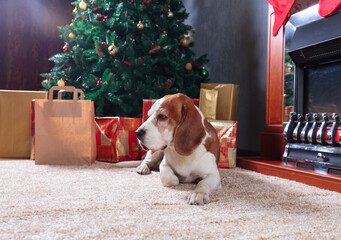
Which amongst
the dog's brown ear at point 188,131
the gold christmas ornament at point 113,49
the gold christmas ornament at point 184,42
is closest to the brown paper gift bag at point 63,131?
the gold christmas ornament at point 113,49

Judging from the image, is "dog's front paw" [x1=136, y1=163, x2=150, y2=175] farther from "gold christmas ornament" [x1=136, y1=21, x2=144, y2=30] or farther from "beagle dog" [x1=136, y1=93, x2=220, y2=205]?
"gold christmas ornament" [x1=136, y1=21, x2=144, y2=30]

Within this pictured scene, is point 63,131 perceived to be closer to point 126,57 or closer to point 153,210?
point 126,57

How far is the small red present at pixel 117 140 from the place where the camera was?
191cm

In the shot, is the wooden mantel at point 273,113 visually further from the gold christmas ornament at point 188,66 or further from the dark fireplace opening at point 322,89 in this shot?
the gold christmas ornament at point 188,66

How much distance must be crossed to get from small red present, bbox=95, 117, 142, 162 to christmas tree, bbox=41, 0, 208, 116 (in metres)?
0.27

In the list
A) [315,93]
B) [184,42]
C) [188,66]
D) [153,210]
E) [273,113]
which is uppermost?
[184,42]

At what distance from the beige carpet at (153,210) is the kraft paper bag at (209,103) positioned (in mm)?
739

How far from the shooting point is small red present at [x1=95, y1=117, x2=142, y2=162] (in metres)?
1.91

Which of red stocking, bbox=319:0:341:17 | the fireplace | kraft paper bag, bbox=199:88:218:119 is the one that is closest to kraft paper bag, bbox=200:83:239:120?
kraft paper bag, bbox=199:88:218:119

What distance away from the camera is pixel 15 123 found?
6.74ft

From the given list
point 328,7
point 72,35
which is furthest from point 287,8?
point 72,35

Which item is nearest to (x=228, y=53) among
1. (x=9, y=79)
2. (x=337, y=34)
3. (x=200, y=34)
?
(x=200, y=34)

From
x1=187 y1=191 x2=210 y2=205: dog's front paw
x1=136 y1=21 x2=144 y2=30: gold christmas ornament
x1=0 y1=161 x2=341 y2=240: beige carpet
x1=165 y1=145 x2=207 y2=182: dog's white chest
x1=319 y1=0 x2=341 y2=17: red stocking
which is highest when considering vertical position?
x1=136 y1=21 x2=144 y2=30: gold christmas ornament

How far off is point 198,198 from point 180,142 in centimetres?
27
